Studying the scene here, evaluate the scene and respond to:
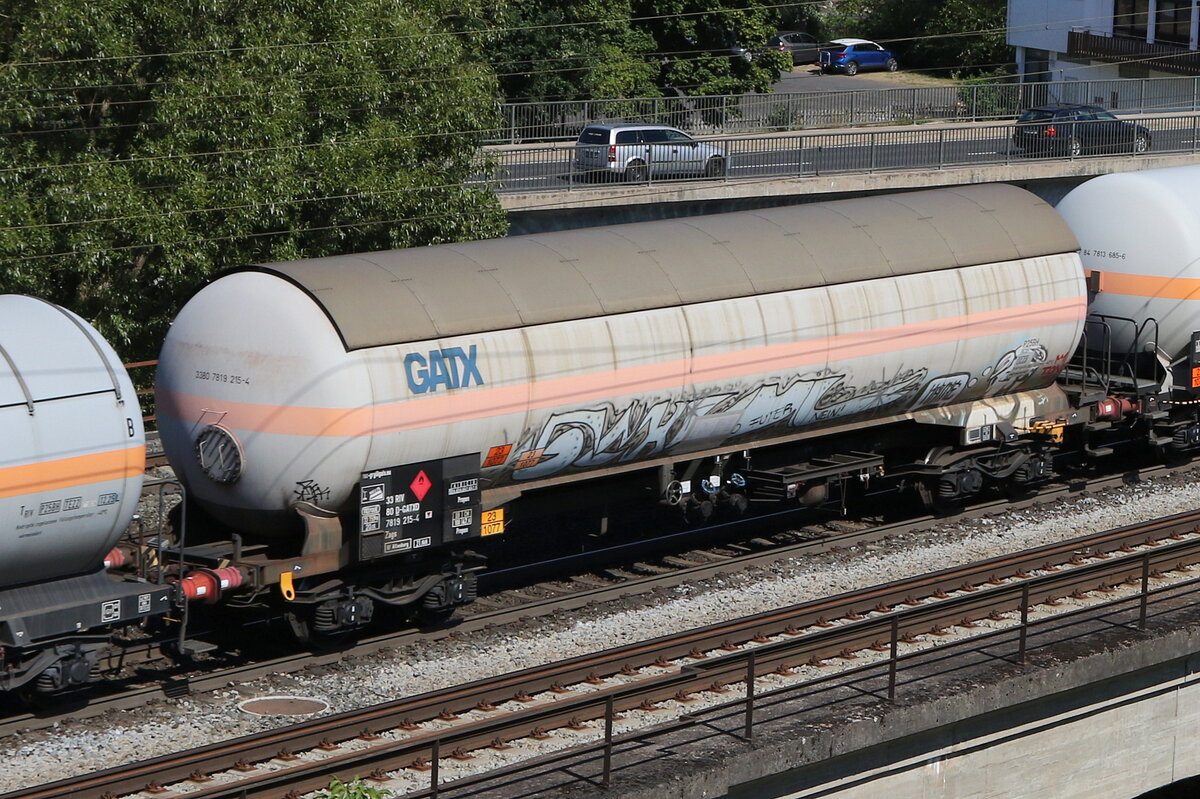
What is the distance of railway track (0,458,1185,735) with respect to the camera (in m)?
14.6

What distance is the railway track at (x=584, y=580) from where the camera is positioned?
47.9 feet

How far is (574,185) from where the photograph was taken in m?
31.8

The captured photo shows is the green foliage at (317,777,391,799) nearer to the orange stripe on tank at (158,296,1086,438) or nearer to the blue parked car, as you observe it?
the orange stripe on tank at (158,296,1086,438)

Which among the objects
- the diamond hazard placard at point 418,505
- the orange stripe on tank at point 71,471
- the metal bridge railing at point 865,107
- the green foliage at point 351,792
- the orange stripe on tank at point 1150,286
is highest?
the metal bridge railing at point 865,107

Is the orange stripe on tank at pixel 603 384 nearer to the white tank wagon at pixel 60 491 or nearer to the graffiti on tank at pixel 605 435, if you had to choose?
the graffiti on tank at pixel 605 435

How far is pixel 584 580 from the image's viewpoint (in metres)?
18.2

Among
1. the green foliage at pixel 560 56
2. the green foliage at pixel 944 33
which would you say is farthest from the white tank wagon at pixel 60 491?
the green foliage at pixel 944 33

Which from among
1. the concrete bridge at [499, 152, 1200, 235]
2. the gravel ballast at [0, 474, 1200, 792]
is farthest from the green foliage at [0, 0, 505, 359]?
the gravel ballast at [0, 474, 1200, 792]

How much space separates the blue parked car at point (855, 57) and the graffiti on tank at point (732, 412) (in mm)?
51170

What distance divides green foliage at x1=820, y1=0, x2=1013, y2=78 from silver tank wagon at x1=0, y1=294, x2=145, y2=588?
5880cm

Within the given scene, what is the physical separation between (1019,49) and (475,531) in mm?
56033

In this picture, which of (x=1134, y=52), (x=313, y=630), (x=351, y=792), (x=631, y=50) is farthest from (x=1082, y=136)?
(x=351, y=792)

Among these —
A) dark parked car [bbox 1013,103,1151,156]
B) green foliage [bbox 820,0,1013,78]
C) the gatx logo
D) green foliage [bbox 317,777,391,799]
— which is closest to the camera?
green foliage [bbox 317,777,391,799]

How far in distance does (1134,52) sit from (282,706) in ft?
175
